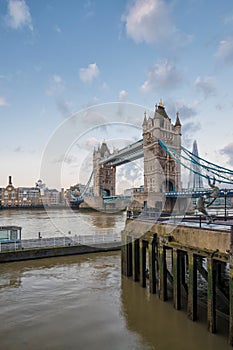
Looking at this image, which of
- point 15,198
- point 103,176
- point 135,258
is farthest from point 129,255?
point 15,198

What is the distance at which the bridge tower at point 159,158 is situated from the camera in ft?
220

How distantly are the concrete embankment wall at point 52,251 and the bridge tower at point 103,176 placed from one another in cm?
8548

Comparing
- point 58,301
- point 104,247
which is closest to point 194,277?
point 58,301

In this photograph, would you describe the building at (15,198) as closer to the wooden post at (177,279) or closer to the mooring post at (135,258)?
the mooring post at (135,258)

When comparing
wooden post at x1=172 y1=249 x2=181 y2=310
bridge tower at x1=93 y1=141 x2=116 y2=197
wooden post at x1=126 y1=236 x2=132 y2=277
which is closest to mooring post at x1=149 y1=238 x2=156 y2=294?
wooden post at x1=172 y1=249 x2=181 y2=310

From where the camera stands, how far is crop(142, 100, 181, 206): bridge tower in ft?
220

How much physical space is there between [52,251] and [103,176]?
319 feet

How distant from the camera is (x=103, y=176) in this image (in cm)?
11512

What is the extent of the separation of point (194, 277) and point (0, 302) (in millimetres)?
7357

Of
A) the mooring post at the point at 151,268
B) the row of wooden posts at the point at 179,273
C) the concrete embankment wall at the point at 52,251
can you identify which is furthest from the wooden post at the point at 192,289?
the concrete embankment wall at the point at 52,251

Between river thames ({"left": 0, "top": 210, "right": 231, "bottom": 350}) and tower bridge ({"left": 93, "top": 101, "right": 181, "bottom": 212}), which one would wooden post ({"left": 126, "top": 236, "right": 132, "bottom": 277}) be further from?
tower bridge ({"left": 93, "top": 101, "right": 181, "bottom": 212})

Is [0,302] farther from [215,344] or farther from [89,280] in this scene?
[215,344]

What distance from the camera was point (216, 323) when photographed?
8.15m

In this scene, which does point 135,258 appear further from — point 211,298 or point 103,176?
point 103,176
